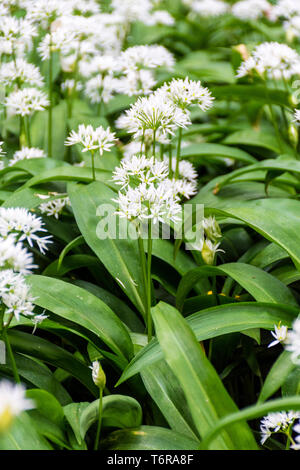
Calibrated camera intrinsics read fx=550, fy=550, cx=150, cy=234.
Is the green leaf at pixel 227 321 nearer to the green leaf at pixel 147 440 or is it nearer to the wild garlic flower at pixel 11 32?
the green leaf at pixel 147 440

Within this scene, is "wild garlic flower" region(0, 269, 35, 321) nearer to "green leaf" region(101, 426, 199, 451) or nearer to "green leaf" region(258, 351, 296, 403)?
"green leaf" region(101, 426, 199, 451)

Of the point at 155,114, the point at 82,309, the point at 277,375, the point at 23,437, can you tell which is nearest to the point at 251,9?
the point at 155,114

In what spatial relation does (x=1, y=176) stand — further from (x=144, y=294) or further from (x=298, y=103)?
(x=298, y=103)

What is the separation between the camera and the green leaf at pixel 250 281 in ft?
4.80

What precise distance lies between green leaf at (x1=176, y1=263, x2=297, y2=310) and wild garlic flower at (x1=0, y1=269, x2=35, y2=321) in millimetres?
507

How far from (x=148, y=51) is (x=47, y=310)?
3.65 feet

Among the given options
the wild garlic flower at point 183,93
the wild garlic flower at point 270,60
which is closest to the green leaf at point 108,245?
the wild garlic flower at point 183,93

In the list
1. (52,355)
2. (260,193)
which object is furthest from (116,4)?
(52,355)

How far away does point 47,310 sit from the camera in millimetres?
1556

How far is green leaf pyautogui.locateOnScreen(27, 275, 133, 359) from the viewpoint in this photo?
1.42m

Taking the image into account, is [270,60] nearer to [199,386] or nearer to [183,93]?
[183,93]

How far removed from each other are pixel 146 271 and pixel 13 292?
2.01 feet

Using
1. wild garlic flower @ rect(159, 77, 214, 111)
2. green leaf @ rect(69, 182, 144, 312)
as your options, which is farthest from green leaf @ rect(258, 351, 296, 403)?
wild garlic flower @ rect(159, 77, 214, 111)
